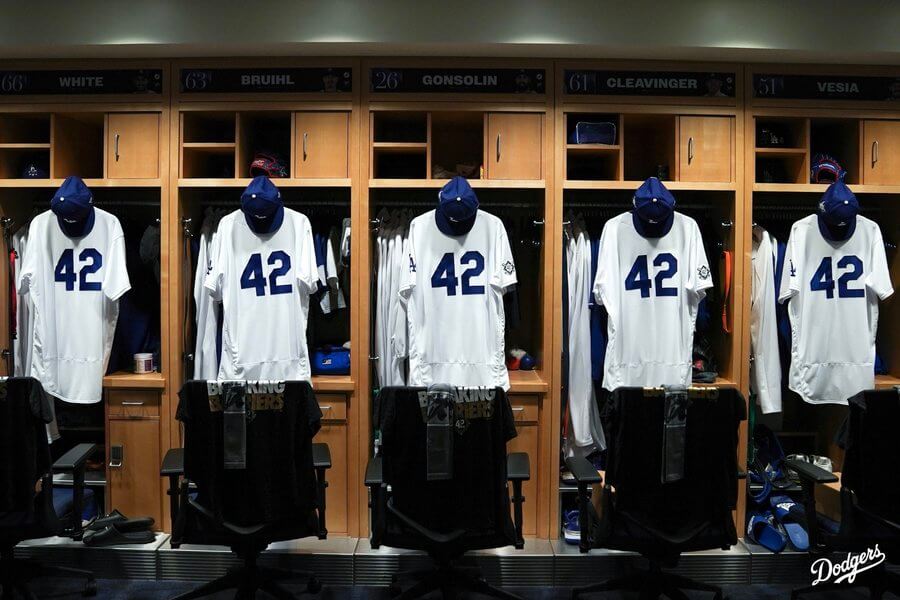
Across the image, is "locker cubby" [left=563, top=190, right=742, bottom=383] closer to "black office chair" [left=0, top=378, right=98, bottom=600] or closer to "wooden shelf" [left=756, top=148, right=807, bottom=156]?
"wooden shelf" [left=756, top=148, right=807, bottom=156]

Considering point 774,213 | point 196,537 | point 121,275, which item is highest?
point 774,213

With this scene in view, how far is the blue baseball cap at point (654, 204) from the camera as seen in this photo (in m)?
3.06

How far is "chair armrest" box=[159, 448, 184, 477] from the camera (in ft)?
8.16

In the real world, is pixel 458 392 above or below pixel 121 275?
below

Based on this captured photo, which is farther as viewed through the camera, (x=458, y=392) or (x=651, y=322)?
(x=651, y=322)

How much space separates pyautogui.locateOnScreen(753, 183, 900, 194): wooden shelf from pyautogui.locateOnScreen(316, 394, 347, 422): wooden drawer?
2.38 meters

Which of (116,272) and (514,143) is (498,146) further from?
(116,272)

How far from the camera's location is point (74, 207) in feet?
10.3

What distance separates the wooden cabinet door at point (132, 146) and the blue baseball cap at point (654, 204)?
8.00ft

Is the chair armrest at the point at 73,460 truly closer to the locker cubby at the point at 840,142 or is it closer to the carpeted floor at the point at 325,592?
the carpeted floor at the point at 325,592

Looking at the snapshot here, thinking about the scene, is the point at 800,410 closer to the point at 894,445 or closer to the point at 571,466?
the point at 894,445

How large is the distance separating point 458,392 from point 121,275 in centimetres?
194

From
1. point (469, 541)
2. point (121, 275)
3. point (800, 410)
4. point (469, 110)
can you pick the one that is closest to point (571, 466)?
point (469, 541)

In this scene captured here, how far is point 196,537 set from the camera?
2.46 m
